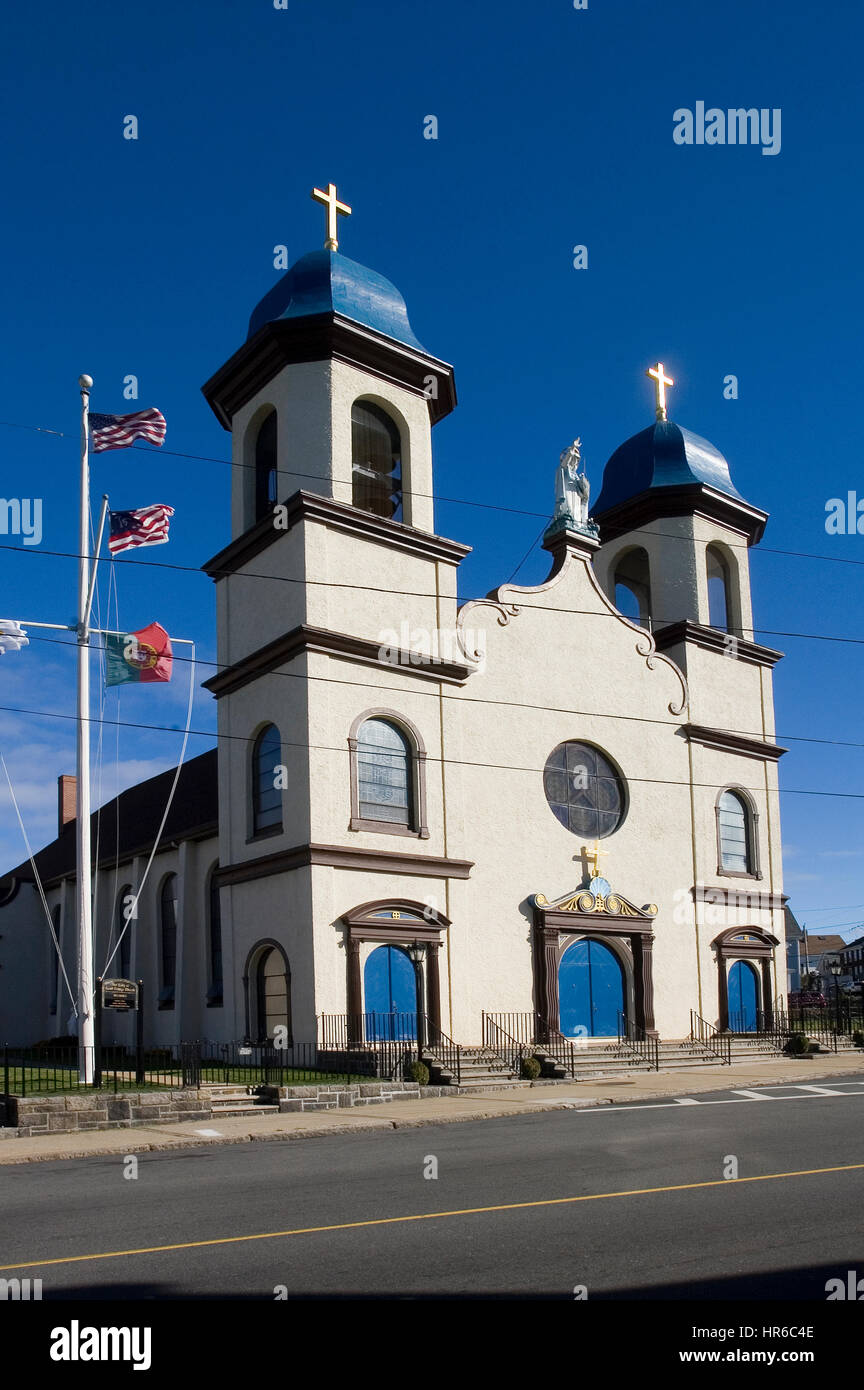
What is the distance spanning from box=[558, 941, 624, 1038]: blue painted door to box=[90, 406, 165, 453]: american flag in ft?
54.6

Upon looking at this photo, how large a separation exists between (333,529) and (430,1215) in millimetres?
20982

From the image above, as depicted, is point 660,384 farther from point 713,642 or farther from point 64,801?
point 64,801

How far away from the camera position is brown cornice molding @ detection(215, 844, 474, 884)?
2734 cm

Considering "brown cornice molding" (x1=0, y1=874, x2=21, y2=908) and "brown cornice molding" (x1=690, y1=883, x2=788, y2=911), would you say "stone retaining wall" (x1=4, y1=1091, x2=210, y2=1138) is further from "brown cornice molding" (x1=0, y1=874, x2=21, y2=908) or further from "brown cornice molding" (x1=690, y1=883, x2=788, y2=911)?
"brown cornice molding" (x1=0, y1=874, x2=21, y2=908)

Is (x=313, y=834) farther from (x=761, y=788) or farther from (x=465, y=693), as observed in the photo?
(x=761, y=788)

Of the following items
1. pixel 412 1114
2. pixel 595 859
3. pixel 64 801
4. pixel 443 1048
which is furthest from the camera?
pixel 64 801

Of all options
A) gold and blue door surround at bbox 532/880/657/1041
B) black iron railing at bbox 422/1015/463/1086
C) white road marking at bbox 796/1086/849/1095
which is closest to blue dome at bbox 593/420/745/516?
gold and blue door surround at bbox 532/880/657/1041

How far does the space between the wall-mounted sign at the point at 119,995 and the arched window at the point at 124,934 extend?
49.0ft

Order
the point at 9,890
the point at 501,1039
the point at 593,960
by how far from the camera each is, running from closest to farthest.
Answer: the point at 501,1039
the point at 593,960
the point at 9,890

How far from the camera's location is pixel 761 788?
38625 mm

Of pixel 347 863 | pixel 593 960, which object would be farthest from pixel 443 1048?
pixel 593 960

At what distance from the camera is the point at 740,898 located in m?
36.9
